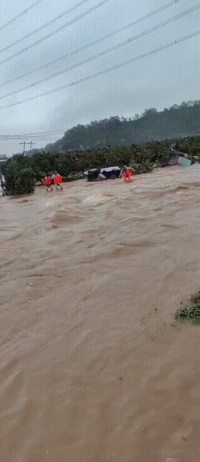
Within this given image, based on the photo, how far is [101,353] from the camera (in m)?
4.11

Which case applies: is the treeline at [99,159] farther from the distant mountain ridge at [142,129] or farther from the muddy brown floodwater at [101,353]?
the distant mountain ridge at [142,129]

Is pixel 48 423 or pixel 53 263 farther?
pixel 53 263

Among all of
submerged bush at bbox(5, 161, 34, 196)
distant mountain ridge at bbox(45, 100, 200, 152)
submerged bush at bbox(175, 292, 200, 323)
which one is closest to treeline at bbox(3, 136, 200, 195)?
submerged bush at bbox(5, 161, 34, 196)

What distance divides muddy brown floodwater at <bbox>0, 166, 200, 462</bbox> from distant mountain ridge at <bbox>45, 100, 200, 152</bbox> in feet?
282

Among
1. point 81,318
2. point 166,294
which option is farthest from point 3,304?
point 166,294

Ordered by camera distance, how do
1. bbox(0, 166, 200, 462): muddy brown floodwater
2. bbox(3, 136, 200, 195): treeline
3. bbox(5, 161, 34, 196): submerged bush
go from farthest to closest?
1. bbox(3, 136, 200, 195): treeline
2. bbox(5, 161, 34, 196): submerged bush
3. bbox(0, 166, 200, 462): muddy brown floodwater

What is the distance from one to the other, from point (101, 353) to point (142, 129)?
103717mm

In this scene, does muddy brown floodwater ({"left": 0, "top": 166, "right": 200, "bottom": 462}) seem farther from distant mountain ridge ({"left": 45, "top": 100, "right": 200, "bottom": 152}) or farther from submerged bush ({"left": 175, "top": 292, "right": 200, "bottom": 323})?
distant mountain ridge ({"left": 45, "top": 100, "right": 200, "bottom": 152})

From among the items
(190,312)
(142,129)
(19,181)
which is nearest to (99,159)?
(19,181)

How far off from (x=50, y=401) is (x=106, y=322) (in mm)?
1537

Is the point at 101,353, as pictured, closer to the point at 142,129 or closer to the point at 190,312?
the point at 190,312

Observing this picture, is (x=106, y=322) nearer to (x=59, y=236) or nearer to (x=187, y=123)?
(x=59, y=236)

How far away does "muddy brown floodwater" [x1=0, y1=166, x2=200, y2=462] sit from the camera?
114 inches

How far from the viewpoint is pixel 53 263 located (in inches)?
310
